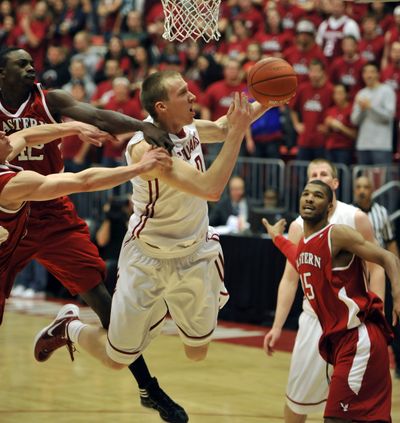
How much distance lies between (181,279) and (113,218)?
6714 mm

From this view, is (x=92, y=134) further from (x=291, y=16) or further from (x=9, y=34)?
(x=9, y=34)

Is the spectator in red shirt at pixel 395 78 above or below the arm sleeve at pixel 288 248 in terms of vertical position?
above

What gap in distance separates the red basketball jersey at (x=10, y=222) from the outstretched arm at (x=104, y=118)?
1.99ft

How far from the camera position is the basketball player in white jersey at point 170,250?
587 cm

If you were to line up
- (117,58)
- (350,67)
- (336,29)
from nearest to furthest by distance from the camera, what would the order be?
(350,67) → (336,29) → (117,58)

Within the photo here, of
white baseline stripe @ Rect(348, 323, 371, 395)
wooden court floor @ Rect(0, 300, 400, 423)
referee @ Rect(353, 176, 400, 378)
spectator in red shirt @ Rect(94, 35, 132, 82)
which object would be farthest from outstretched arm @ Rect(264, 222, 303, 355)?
spectator in red shirt @ Rect(94, 35, 132, 82)

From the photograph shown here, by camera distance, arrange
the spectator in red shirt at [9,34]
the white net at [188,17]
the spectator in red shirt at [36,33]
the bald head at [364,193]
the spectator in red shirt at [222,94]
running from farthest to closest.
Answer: the spectator in red shirt at [9,34]
the spectator in red shirt at [36,33]
the spectator in red shirt at [222,94]
the bald head at [364,193]
the white net at [188,17]

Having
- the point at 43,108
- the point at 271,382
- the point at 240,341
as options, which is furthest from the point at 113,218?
the point at 43,108

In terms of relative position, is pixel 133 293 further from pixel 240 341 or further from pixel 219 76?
pixel 219 76

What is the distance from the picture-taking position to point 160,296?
613cm

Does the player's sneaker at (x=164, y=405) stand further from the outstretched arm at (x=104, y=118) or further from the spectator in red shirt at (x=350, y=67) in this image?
the spectator in red shirt at (x=350, y=67)

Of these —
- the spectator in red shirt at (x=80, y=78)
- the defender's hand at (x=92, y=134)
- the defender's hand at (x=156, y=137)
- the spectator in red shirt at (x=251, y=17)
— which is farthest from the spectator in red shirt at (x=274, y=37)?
the defender's hand at (x=156, y=137)

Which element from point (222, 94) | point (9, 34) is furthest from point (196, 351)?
point (9, 34)

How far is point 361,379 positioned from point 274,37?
29.5 ft
